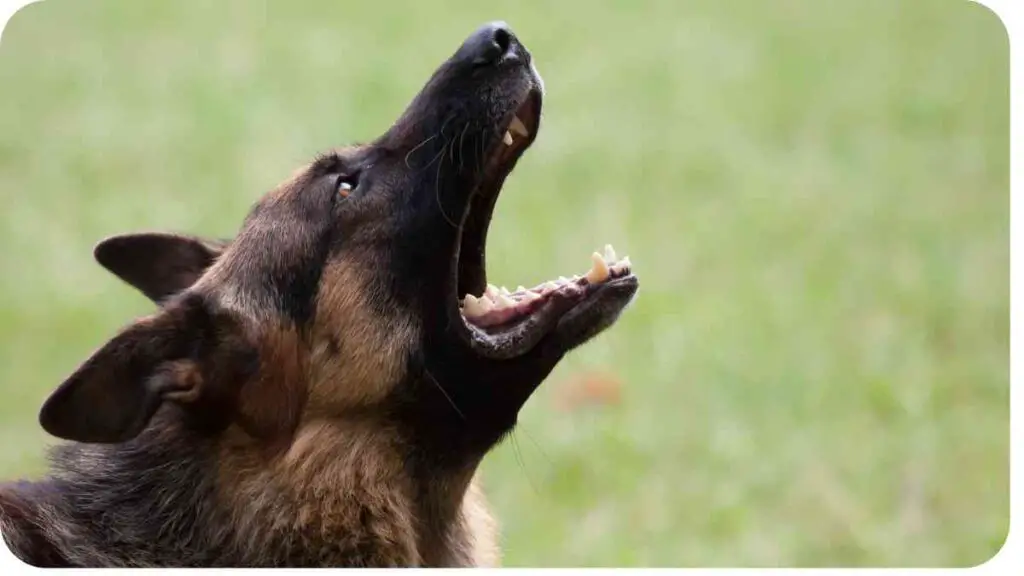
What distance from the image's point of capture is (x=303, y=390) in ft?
13.4

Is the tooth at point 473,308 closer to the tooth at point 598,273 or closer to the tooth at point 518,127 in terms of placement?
the tooth at point 598,273

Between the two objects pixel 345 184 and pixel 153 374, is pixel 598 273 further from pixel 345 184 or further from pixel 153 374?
pixel 153 374

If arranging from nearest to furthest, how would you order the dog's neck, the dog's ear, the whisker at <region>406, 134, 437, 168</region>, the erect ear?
1. the erect ear
2. the dog's neck
3. the whisker at <region>406, 134, 437, 168</region>
4. the dog's ear

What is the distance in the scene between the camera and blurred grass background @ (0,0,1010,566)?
576 centimetres

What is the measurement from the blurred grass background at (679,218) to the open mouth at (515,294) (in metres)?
1.48

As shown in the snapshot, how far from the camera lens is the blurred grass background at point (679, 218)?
5762 millimetres

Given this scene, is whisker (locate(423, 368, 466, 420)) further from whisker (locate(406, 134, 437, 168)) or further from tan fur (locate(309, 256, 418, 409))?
whisker (locate(406, 134, 437, 168))

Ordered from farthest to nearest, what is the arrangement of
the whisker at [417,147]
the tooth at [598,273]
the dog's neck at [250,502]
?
the whisker at [417,147] < the tooth at [598,273] < the dog's neck at [250,502]

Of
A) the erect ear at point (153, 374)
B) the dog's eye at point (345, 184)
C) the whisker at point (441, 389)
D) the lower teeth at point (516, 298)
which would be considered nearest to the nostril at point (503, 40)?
the dog's eye at point (345, 184)

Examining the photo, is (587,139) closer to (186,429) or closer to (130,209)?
(130,209)

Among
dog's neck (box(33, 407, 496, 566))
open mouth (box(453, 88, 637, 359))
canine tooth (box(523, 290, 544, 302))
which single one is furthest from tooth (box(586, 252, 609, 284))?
dog's neck (box(33, 407, 496, 566))

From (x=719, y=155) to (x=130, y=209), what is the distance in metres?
3.56

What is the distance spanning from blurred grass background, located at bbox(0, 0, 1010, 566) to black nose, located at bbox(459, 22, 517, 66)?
5.19ft

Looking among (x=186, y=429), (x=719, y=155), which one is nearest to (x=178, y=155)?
(x=719, y=155)
